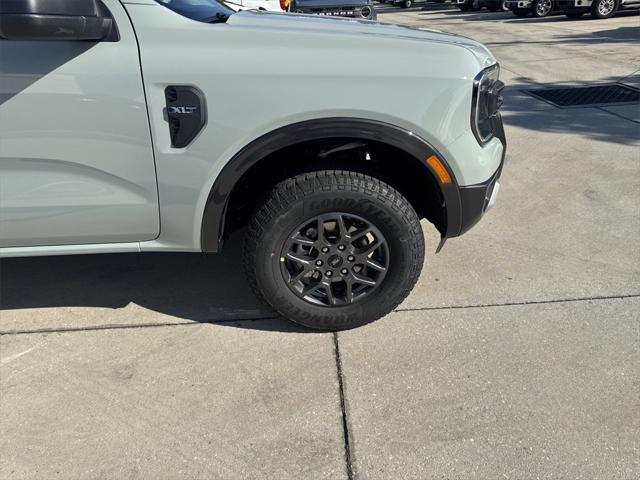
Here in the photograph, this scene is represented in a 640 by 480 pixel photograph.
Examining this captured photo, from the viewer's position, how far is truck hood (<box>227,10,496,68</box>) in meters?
2.68

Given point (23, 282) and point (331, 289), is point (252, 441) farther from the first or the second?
point (23, 282)

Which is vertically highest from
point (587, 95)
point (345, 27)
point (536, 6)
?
point (345, 27)

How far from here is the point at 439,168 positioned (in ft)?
8.73

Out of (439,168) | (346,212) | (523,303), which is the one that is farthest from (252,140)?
(523,303)

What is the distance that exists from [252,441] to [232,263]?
1571 millimetres

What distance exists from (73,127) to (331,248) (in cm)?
126

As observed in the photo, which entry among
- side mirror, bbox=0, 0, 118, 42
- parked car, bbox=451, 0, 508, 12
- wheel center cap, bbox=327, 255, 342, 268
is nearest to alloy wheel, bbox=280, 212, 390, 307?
wheel center cap, bbox=327, 255, 342, 268

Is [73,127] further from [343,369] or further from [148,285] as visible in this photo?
[343,369]

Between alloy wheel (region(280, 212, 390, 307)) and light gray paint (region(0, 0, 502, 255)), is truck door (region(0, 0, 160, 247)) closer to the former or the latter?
light gray paint (region(0, 0, 502, 255))

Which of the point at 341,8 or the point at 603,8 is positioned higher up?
the point at 341,8

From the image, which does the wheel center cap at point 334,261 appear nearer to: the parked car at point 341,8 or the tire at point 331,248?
the tire at point 331,248

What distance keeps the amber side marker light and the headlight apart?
22cm

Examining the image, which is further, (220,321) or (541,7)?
(541,7)

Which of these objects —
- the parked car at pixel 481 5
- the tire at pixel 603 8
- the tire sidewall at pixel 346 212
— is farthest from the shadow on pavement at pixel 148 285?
the parked car at pixel 481 5
